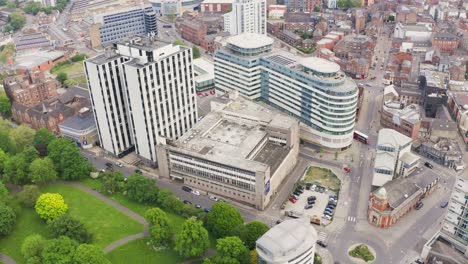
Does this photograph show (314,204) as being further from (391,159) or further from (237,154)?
(237,154)

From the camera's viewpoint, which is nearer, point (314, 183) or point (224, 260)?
point (224, 260)

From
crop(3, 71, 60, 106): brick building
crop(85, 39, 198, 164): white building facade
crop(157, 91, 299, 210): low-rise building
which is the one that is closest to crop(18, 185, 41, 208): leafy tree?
crop(85, 39, 198, 164): white building facade

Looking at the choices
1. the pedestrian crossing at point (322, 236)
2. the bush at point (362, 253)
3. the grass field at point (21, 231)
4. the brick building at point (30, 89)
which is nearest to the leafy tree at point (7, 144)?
the grass field at point (21, 231)

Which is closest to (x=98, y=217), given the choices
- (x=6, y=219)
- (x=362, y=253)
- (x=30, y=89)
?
(x=6, y=219)

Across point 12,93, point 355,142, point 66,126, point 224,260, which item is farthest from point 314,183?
point 12,93

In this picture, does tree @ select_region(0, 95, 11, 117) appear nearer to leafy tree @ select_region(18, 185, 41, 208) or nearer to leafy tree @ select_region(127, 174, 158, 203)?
leafy tree @ select_region(18, 185, 41, 208)

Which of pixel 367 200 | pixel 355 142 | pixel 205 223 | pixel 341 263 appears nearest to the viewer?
pixel 341 263

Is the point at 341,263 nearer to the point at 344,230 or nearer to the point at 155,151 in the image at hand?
the point at 344,230
